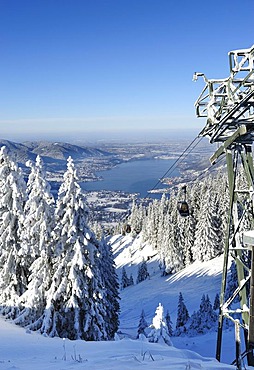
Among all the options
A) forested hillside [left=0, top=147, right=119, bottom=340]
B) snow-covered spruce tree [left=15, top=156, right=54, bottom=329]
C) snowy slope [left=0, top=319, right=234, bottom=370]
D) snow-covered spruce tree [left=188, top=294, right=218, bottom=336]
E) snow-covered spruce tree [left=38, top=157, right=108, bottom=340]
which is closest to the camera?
snowy slope [left=0, top=319, right=234, bottom=370]

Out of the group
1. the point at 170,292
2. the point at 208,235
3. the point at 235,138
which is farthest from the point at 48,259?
the point at 208,235

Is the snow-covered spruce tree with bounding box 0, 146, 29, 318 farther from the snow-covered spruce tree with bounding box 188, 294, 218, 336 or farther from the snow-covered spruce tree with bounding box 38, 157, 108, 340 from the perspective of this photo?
the snow-covered spruce tree with bounding box 188, 294, 218, 336

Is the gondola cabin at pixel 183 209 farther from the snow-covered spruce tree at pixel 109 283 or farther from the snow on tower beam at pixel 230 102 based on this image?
the snow-covered spruce tree at pixel 109 283

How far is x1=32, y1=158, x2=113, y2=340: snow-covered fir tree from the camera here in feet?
60.5

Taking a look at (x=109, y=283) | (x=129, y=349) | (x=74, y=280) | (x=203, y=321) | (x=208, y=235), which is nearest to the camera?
(x=129, y=349)

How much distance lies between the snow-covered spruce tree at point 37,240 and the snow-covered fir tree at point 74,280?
0.78m

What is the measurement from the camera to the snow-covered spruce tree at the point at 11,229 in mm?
20875

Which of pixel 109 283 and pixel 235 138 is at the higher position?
pixel 235 138

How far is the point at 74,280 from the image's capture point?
18.4 m

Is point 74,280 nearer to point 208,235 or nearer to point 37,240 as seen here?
point 37,240

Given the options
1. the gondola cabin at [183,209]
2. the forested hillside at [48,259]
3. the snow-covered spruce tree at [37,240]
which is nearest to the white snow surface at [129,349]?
the snow-covered spruce tree at [37,240]

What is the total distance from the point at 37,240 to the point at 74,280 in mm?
3874

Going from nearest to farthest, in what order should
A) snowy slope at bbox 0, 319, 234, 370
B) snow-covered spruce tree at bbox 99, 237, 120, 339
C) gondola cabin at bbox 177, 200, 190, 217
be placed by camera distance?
snowy slope at bbox 0, 319, 234, 370 → gondola cabin at bbox 177, 200, 190, 217 → snow-covered spruce tree at bbox 99, 237, 120, 339

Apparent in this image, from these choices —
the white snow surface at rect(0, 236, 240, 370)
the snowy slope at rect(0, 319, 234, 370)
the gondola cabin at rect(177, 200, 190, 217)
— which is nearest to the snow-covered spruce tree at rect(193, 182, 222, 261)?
the white snow surface at rect(0, 236, 240, 370)
